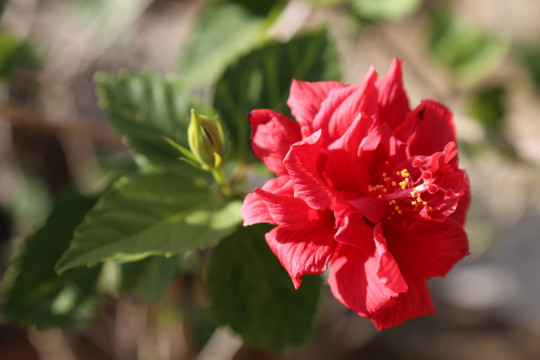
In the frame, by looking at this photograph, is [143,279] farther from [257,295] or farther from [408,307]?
[408,307]

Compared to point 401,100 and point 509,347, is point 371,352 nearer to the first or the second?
point 509,347


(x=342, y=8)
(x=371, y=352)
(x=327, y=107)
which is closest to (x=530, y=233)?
(x=371, y=352)

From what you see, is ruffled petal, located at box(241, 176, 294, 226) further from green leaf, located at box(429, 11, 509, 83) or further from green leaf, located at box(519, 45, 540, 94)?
green leaf, located at box(519, 45, 540, 94)

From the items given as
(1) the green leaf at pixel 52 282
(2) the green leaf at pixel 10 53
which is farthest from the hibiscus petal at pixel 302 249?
(2) the green leaf at pixel 10 53

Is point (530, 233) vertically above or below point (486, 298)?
above

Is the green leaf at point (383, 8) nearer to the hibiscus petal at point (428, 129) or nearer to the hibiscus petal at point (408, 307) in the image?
the hibiscus petal at point (428, 129)

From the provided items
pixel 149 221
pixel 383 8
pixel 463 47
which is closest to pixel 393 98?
pixel 149 221
